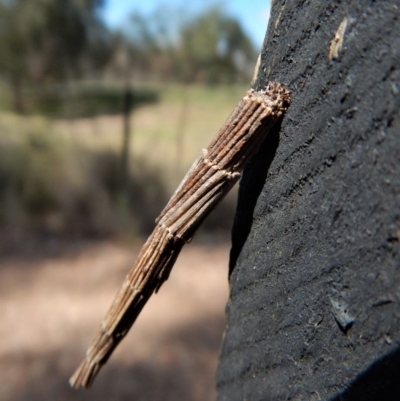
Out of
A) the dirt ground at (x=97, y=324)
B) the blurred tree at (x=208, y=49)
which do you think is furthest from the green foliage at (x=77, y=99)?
the dirt ground at (x=97, y=324)

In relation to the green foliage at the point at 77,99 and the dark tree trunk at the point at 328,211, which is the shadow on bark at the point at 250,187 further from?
the green foliage at the point at 77,99

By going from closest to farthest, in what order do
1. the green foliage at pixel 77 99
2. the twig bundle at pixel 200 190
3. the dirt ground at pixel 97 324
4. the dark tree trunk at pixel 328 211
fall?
the dark tree trunk at pixel 328 211 → the twig bundle at pixel 200 190 → the dirt ground at pixel 97 324 → the green foliage at pixel 77 99

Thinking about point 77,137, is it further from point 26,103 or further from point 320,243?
point 320,243

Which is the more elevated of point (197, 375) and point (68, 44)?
point (68, 44)

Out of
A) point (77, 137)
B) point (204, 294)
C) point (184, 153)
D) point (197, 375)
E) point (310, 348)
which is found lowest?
point (310, 348)

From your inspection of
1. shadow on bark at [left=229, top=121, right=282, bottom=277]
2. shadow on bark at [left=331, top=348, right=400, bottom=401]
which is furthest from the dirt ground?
shadow on bark at [left=331, top=348, right=400, bottom=401]

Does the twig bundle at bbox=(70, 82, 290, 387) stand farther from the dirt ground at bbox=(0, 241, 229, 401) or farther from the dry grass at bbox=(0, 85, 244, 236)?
the dry grass at bbox=(0, 85, 244, 236)

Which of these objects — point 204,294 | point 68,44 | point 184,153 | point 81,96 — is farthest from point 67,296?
point 68,44
